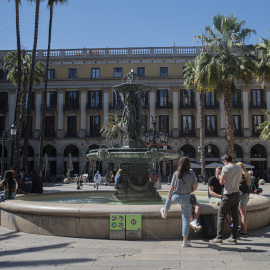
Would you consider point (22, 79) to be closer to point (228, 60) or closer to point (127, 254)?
point (228, 60)

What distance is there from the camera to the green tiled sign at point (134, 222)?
21.8 feet

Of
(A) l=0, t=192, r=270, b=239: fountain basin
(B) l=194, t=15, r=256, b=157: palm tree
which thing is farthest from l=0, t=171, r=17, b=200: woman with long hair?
(B) l=194, t=15, r=256, b=157: palm tree

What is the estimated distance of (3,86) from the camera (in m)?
44.2

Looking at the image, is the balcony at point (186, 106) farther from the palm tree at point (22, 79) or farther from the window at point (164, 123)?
the palm tree at point (22, 79)

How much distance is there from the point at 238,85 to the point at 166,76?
344 inches

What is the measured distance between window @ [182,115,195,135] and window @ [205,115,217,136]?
169cm

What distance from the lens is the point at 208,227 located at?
22.1 feet

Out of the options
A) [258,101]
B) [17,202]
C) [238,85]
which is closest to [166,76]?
[238,85]

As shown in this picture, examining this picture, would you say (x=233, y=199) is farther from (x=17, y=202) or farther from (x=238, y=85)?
(x=238, y=85)

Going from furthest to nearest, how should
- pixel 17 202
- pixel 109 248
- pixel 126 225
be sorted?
pixel 17 202 < pixel 126 225 < pixel 109 248

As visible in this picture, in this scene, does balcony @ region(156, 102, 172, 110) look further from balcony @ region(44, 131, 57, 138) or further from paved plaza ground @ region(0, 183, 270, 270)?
paved plaza ground @ region(0, 183, 270, 270)

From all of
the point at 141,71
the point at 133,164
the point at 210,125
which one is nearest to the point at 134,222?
the point at 133,164

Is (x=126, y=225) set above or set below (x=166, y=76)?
below

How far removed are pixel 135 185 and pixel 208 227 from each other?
3627mm
